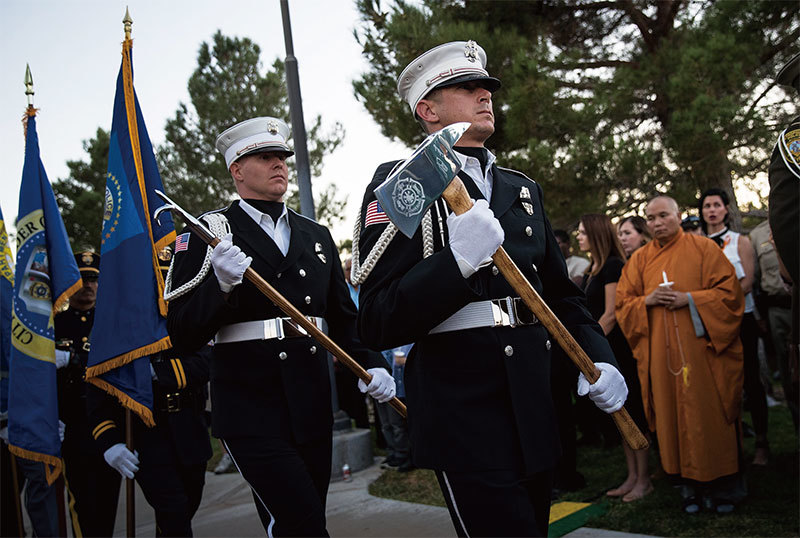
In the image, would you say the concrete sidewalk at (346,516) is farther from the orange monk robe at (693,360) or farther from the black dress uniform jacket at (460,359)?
the black dress uniform jacket at (460,359)

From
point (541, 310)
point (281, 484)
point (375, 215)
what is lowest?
point (281, 484)

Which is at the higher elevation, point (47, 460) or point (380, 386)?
point (380, 386)

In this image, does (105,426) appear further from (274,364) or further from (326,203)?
(326,203)

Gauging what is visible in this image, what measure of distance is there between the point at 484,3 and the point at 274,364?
8.02 meters

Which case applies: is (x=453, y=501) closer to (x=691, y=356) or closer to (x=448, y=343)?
(x=448, y=343)

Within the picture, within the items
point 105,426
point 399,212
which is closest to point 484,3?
point 105,426

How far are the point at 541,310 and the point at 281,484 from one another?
4.57 feet

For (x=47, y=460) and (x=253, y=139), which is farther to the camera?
(x=47, y=460)

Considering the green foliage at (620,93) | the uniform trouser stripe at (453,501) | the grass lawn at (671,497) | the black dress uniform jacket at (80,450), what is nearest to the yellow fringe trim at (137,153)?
the black dress uniform jacket at (80,450)

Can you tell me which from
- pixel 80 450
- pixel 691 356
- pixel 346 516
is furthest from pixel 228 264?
pixel 691 356

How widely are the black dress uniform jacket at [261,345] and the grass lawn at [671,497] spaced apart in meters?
1.96

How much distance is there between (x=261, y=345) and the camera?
3244 millimetres

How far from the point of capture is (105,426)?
4121 millimetres

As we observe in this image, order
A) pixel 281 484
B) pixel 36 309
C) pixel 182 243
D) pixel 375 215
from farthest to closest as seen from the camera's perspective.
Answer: pixel 36 309
pixel 182 243
pixel 281 484
pixel 375 215
